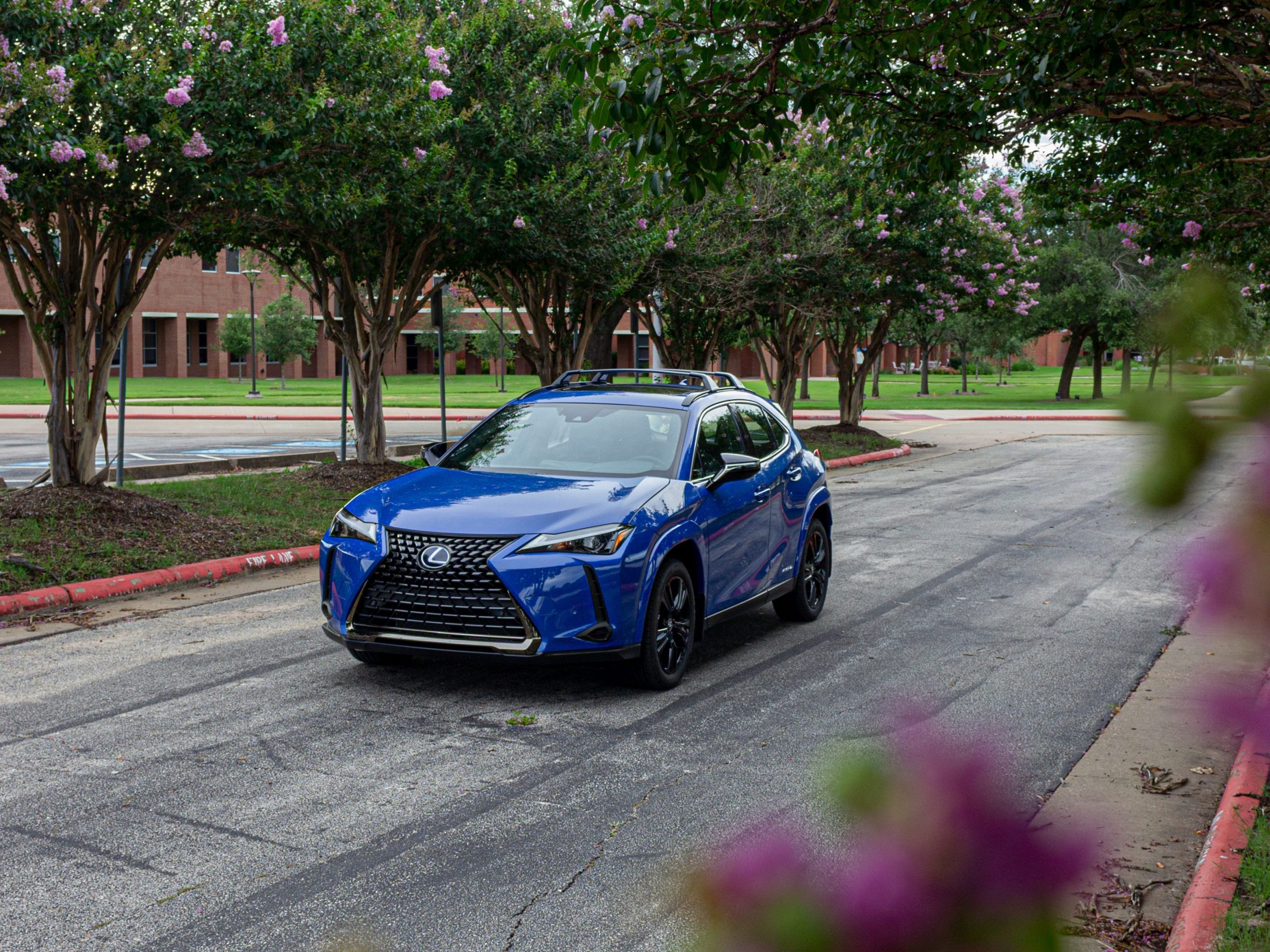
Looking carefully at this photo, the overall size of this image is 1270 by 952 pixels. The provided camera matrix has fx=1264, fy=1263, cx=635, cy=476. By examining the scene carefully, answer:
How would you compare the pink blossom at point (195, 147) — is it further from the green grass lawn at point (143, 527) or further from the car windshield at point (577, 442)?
the car windshield at point (577, 442)

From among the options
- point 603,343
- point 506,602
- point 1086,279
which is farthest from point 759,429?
point 1086,279

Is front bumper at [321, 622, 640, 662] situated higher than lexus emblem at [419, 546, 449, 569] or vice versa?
lexus emblem at [419, 546, 449, 569]

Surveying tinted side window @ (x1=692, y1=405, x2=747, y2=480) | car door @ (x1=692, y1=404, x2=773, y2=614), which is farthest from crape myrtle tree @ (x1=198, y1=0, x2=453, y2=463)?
car door @ (x1=692, y1=404, x2=773, y2=614)

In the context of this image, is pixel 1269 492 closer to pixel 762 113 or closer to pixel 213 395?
pixel 762 113

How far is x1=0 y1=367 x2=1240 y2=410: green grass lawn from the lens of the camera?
4769cm

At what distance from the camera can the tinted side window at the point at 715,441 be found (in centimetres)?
830

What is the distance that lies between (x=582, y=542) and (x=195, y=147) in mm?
6391

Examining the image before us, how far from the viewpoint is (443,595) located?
7.08 m

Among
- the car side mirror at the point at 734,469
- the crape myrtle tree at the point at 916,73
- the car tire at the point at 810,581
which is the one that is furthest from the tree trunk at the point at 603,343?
the car side mirror at the point at 734,469

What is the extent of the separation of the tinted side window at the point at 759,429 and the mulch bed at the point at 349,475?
24.3ft

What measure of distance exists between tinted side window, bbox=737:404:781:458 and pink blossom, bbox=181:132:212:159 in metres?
5.54

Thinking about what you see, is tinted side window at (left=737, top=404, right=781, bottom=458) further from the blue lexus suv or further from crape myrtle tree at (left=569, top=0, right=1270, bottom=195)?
crape myrtle tree at (left=569, top=0, right=1270, bottom=195)

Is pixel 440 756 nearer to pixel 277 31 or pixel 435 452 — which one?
pixel 435 452

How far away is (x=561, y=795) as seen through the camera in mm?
5699
